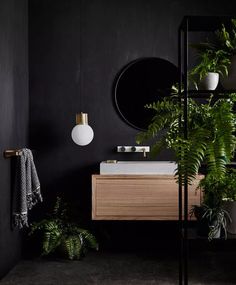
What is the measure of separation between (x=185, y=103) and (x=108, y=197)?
1657 millimetres

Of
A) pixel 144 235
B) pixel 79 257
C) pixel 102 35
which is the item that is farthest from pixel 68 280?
pixel 102 35

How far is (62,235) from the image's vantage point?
4.10 m

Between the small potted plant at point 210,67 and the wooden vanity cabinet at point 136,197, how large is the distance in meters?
1.45

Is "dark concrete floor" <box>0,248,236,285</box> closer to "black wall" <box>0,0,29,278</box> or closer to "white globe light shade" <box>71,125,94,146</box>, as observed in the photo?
"black wall" <box>0,0,29,278</box>

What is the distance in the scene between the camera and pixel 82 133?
4180 mm

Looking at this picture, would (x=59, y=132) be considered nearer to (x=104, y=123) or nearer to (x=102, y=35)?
(x=104, y=123)

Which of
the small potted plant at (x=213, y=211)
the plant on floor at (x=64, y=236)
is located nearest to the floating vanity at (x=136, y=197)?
the plant on floor at (x=64, y=236)

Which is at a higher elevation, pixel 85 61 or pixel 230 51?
pixel 85 61

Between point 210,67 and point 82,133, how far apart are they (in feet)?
5.93

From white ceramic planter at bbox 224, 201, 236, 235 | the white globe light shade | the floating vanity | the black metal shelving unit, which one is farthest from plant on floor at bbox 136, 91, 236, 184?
the white globe light shade

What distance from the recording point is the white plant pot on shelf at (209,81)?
105 inches

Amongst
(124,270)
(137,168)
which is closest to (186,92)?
(137,168)

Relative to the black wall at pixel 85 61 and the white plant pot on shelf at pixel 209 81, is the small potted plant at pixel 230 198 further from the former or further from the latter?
the black wall at pixel 85 61

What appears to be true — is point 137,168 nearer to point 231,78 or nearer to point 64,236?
point 64,236
